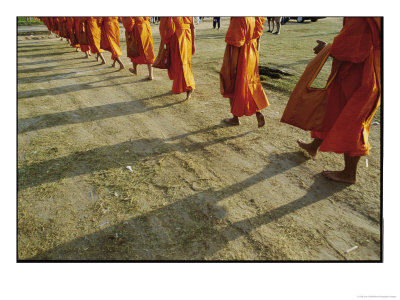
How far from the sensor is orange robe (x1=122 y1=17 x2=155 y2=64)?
A: 5.69m

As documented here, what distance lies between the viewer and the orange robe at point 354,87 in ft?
7.22

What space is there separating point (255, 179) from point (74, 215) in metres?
1.88

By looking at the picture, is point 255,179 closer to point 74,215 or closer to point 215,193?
point 215,193

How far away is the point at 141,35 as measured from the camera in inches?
228

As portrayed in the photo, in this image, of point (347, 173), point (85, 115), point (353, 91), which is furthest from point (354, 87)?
point (85, 115)

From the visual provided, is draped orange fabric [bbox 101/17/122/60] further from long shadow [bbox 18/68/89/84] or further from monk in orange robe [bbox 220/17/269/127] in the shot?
monk in orange robe [bbox 220/17/269/127]

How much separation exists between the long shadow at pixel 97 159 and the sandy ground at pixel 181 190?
0.04ft

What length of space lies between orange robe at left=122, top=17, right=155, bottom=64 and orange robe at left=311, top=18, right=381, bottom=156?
174 inches

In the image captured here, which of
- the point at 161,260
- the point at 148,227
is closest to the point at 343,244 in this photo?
the point at 161,260

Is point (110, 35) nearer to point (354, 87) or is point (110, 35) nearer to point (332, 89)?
point (332, 89)

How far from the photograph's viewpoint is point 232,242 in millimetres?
2178

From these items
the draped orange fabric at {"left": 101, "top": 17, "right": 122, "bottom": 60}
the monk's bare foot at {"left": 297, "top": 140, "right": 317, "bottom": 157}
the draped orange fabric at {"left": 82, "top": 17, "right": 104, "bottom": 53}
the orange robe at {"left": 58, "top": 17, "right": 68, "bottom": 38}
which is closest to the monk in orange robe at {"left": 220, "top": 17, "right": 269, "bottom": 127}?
the monk's bare foot at {"left": 297, "top": 140, "right": 317, "bottom": 157}

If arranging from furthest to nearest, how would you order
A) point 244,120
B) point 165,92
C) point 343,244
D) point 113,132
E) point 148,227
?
point 165,92 < point 244,120 < point 113,132 < point 148,227 < point 343,244

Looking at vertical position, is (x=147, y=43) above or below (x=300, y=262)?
above
